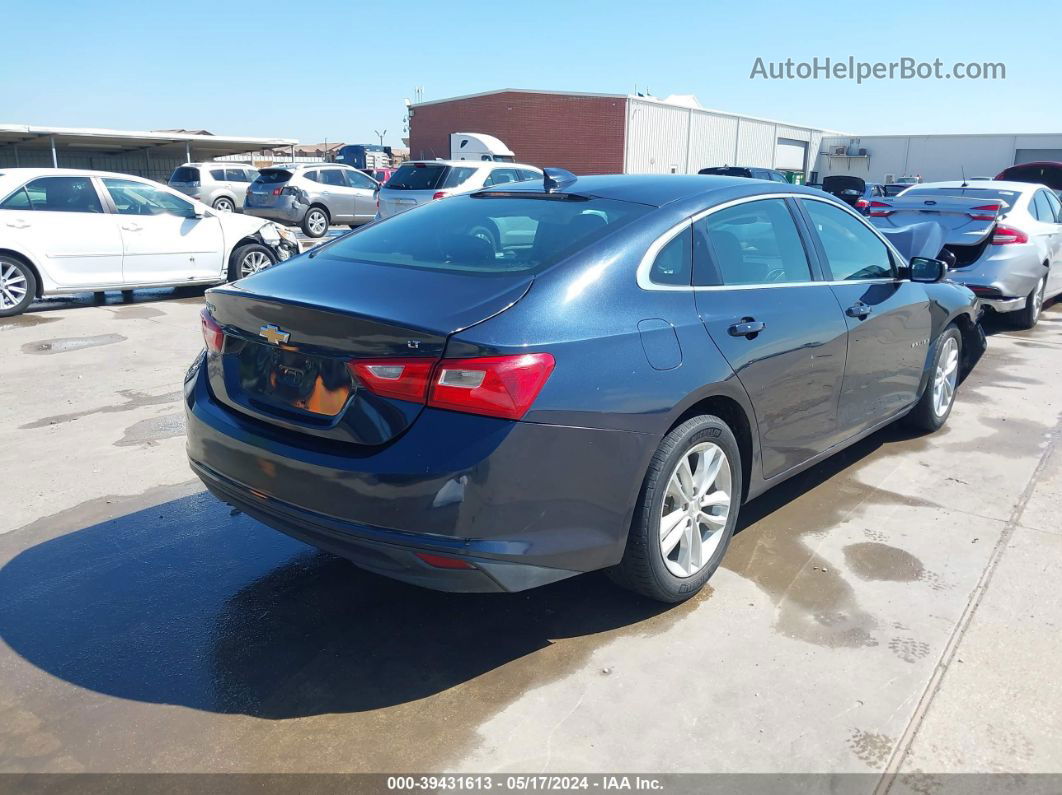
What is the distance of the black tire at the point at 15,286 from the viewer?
28.6 feet

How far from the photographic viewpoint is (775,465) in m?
3.66

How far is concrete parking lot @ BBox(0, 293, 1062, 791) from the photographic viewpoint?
2.49 meters

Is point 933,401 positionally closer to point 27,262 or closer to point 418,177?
point 27,262

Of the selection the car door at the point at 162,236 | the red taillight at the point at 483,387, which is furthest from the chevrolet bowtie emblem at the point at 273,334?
the car door at the point at 162,236

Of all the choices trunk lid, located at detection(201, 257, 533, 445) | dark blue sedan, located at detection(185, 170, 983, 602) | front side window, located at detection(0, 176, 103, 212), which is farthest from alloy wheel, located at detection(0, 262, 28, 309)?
trunk lid, located at detection(201, 257, 533, 445)

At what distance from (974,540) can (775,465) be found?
1114mm

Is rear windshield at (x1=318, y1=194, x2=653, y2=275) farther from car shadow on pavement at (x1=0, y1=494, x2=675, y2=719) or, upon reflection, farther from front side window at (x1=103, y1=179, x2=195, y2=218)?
front side window at (x1=103, y1=179, x2=195, y2=218)

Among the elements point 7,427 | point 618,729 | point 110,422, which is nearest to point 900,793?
point 618,729

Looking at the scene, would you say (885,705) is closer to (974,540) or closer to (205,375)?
(974,540)

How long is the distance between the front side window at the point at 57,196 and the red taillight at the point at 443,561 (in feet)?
27.4

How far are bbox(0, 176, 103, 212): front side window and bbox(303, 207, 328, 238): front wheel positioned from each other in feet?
31.7

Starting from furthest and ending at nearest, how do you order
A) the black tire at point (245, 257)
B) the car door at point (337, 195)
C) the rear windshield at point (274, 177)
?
1. the car door at point (337, 195)
2. the rear windshield at point (274, 177)
3. the black tire at point (245, 257)

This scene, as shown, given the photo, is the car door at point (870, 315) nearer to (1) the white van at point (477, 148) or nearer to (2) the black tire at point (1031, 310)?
(2) the black tire at point (1031, 310)

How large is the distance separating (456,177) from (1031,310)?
918 cm
